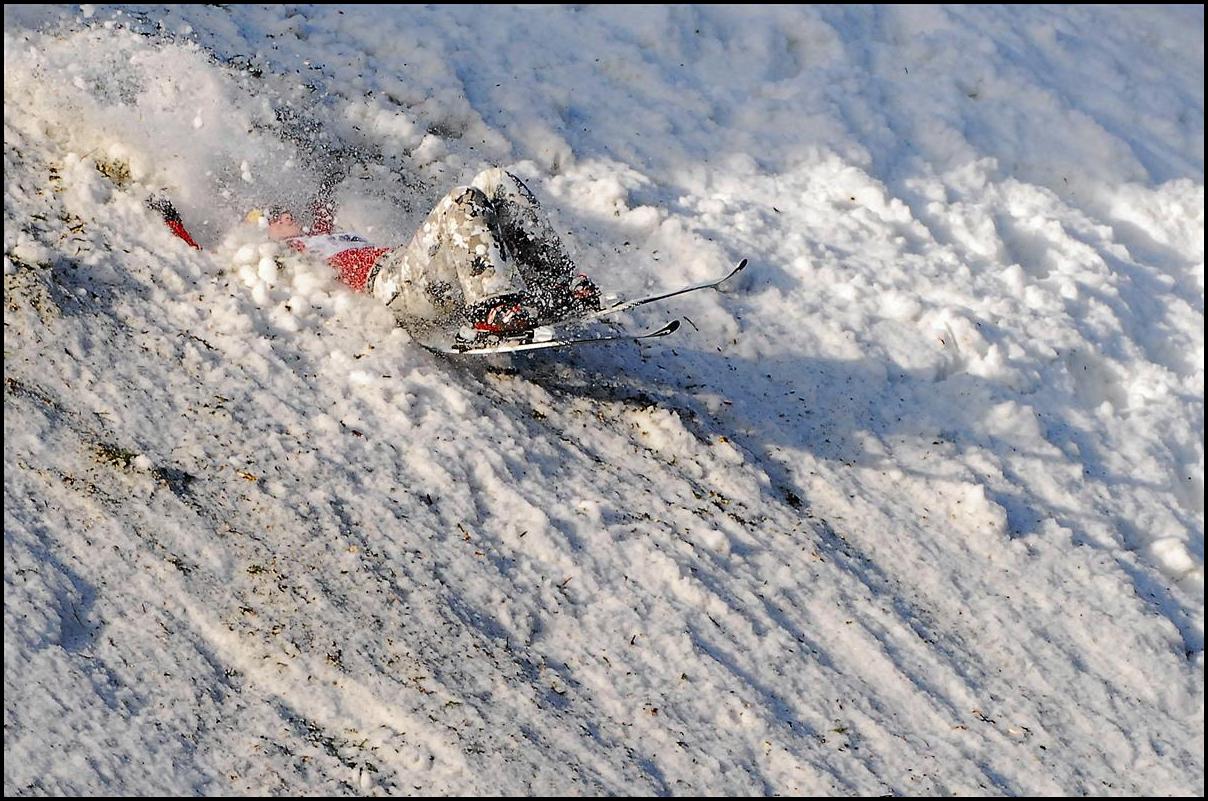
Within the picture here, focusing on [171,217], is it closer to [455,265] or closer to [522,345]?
[455,265]

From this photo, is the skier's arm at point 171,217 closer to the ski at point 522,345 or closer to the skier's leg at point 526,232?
the ski at point 522,345

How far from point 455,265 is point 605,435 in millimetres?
1175

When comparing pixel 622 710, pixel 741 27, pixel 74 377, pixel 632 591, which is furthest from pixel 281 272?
pixel 741 27

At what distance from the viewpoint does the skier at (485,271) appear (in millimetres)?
5641

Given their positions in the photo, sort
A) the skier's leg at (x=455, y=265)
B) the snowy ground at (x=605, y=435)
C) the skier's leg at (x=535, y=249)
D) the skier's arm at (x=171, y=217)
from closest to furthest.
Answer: the snowy ground at (x=605, y=435) → the skier's leg at (x=455, y=265) → the skier's leg at (x=535, y=249) → the skier's arm at (x=171, y=217)

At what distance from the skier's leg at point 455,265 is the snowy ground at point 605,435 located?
12.1 inches

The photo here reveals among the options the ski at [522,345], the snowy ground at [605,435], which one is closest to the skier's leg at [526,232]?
the ski at [522,345]

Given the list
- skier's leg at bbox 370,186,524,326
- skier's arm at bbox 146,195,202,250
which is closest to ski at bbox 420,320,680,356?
skier's leg at bbox 370,186,524,326

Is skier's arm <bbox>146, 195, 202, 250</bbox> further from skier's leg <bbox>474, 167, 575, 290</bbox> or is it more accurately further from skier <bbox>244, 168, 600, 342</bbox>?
skier's leg <bbox>474, 167, 575, 290</bbox>

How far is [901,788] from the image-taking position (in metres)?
4.80

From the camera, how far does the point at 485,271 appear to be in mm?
5637

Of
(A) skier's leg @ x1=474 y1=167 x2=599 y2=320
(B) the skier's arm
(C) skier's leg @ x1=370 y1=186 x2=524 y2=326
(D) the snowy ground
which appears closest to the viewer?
(D) the snowy ground

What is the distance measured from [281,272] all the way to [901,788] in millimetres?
3989

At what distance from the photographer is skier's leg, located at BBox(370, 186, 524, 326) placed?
563 cm
